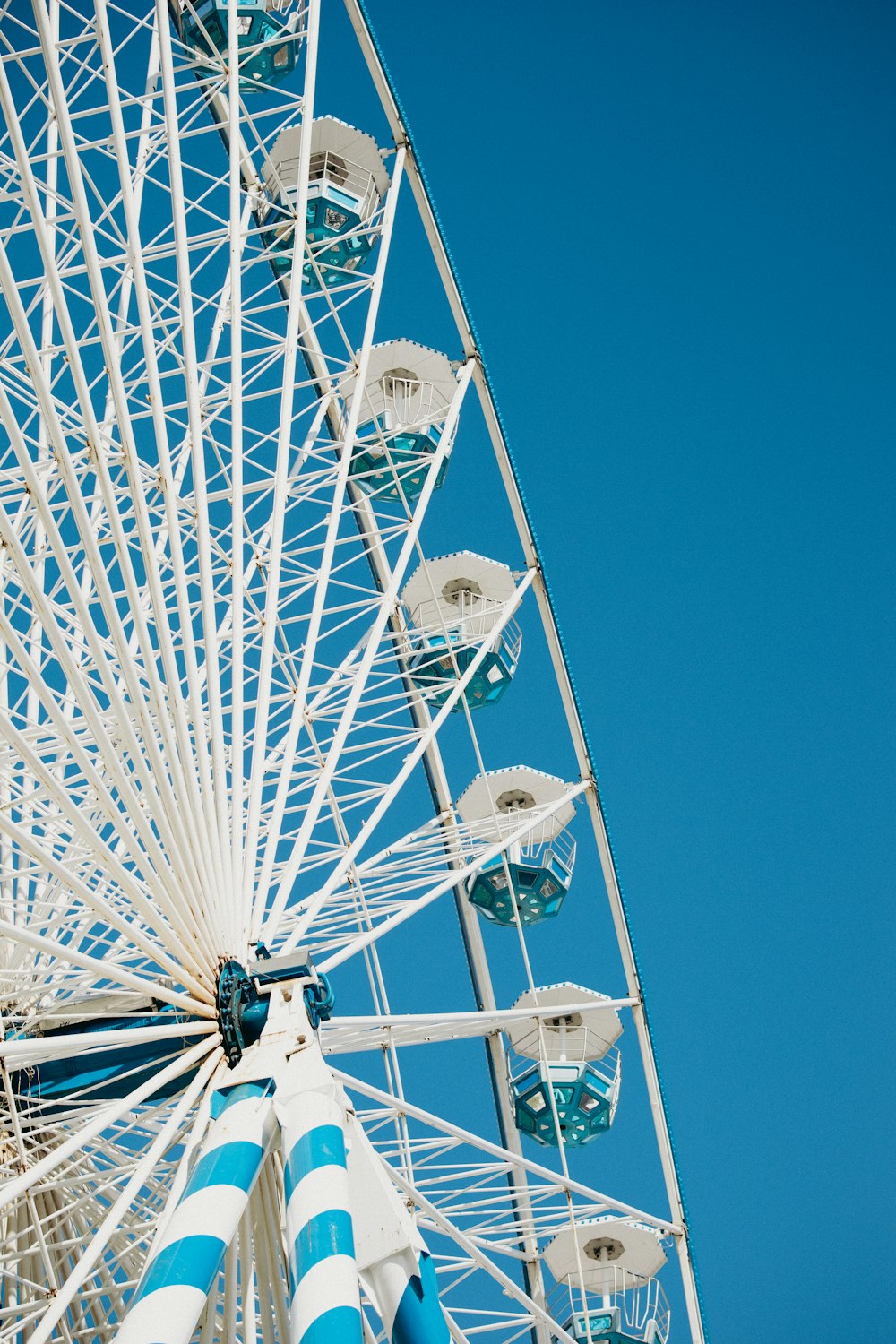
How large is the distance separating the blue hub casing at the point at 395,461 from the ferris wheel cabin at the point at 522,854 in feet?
12.3

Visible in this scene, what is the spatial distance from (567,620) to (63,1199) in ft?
95.5

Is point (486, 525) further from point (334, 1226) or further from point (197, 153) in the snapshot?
point (334, 1226)

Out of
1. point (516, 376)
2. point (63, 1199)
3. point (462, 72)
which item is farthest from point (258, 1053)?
point (462, 72)

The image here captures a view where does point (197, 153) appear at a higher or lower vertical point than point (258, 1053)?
higher

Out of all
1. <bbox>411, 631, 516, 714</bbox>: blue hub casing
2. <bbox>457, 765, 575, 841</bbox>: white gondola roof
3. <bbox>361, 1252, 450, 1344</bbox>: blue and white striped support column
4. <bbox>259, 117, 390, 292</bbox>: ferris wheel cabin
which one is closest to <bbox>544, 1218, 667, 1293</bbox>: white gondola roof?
<bbox>457, 765, 575, 841</bbox>: white gondola roof

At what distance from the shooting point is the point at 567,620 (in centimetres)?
4325

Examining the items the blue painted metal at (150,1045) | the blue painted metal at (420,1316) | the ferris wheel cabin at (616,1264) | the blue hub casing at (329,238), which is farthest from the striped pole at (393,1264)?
the blue hub casing at (329,238)

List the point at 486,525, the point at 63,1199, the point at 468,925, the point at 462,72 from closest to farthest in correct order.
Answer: the point at 63,1199, the point at 468,925, the point at 486,525, the point at 462,72

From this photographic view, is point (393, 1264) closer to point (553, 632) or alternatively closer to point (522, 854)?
point (522, 854)

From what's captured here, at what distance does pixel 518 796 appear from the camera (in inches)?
886

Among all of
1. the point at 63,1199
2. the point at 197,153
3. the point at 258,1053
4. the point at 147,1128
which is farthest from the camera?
the point at 197,153

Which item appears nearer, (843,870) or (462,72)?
(843,870)

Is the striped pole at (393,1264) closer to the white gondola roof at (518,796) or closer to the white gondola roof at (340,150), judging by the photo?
the white gondola roof at (518,796)

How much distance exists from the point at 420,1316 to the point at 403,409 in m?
13.6
